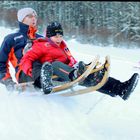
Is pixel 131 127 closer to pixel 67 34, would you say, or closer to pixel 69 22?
pixel 67 34

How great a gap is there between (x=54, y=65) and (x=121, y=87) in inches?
30.2

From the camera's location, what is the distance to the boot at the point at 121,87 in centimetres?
467

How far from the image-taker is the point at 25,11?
569cm

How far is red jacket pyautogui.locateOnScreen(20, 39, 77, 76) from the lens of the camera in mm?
5066

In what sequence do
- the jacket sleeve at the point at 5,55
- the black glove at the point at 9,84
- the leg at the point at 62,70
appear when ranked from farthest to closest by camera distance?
the jacket sleeve at the point at 5,55 → the black glove at the point at 9,84 → the leg at the point at 62,70

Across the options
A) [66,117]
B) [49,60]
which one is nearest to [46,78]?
[66,117]

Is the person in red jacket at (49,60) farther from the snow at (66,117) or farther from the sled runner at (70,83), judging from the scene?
the snow at (66,117)

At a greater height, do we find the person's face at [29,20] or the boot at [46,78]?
the person's face at [29,20]

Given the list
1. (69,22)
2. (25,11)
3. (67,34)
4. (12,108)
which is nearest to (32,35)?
(25,11)

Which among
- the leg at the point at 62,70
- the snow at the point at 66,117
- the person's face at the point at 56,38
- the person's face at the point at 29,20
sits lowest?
the snow at the point at 66,117

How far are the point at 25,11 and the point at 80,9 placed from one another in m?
23.7

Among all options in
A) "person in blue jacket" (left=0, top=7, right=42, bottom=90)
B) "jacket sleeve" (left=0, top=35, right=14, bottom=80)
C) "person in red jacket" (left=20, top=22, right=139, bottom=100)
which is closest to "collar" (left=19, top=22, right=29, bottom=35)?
"person in blue jacket" (left=0, top=7, right=42, bottom=90)

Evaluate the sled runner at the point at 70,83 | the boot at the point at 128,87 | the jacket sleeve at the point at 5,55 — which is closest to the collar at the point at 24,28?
the jacket sleeve at the point at 5,55

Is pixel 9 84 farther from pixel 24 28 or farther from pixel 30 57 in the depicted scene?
pixel 24 28
